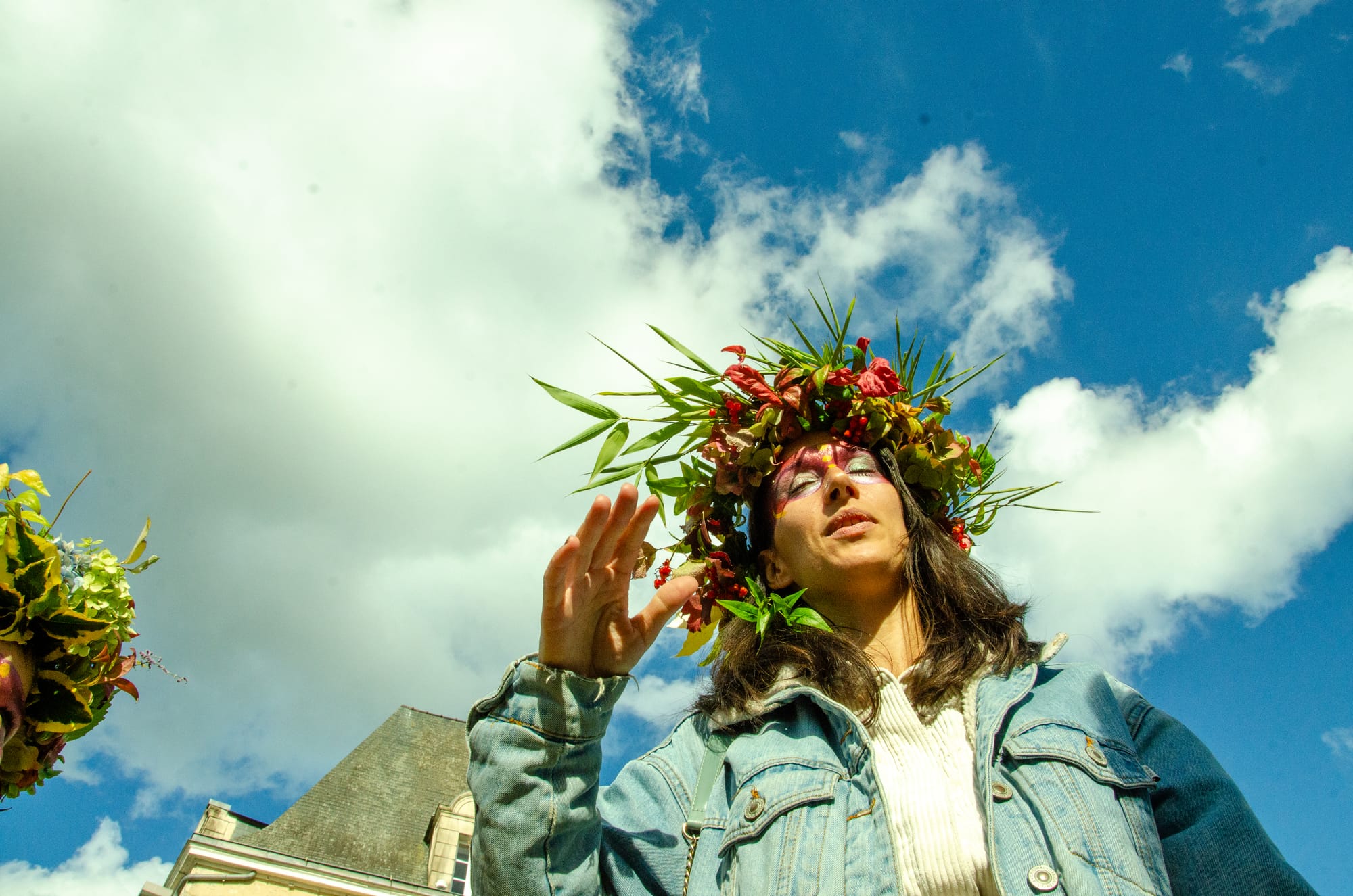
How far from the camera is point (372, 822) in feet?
49.9

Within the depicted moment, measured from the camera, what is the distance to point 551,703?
2.06 metres

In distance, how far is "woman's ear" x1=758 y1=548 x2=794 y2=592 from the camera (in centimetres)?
333

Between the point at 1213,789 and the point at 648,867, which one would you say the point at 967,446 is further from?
the point at 648,867

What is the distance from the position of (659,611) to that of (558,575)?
1.06ft

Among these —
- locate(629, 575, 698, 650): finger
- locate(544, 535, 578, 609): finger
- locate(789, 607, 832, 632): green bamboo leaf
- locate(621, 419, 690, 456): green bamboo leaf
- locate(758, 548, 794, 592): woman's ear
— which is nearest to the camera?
locate(544, 535, 578, 609): finger

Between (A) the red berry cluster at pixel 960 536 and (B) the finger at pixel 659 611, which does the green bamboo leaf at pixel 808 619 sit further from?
(A) the red berry cluster at pixel 960 536

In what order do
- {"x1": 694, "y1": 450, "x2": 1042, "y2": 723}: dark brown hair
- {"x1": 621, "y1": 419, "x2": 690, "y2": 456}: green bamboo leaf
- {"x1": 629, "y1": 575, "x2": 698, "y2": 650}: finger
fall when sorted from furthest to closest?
1. {"x1": 621, "y1": 419, "x2": 690, "y2": 456}: green bamboo leaf
2. {"x1": 694, "y1": 450, "x2": 1042, "y2": 723}: dark brown hair
3. {"x1": 629, "y1": 575, "x2": 698, "y2": 650}: finger

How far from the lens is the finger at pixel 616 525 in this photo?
214cm

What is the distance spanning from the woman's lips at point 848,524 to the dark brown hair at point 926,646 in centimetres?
21

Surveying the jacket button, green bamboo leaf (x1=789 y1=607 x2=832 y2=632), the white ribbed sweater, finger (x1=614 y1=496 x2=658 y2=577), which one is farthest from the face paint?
→ the jacket button

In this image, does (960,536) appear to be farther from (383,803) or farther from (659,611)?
(383,803)

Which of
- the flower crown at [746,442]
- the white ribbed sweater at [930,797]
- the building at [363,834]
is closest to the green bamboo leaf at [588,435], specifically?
the flower crown at [746,442]

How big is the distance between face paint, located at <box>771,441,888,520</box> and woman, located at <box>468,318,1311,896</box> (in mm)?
333

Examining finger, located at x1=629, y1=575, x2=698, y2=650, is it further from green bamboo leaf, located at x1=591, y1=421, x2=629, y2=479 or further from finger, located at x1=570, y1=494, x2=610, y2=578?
green bamboo leaf, located at x1=591, y1=421, x2=629, y2=479
